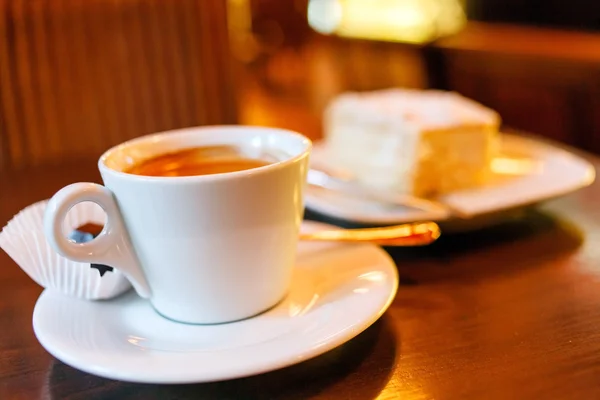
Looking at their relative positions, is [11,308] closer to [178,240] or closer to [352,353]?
[178,240]

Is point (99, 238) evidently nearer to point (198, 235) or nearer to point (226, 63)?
point (198, 235)

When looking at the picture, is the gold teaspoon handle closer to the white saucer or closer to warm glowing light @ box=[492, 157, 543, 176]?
the white saucer

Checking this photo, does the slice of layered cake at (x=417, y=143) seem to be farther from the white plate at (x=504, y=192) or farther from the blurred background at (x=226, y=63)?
the blurred background at (x=226, y=63)

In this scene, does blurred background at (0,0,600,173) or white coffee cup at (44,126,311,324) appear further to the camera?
blurred background at (0,0,600,173)

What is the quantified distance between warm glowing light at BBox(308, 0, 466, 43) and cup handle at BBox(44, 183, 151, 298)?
7.15ft

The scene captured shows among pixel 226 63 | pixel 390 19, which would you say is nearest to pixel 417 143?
pixel 226 63

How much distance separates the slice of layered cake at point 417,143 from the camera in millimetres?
778

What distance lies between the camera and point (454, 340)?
465 mm

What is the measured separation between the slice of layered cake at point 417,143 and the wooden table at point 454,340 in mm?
137

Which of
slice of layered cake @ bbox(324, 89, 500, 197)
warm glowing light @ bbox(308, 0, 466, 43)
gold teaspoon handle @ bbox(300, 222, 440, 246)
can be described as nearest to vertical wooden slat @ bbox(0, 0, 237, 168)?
slice of layered cake @ bbox(324, 89, 500, 197)

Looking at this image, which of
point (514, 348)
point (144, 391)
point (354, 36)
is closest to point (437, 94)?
point (514, 348)

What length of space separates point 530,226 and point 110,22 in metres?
0.90

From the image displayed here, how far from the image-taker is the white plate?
2.16 feet

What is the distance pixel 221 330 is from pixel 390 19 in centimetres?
276
